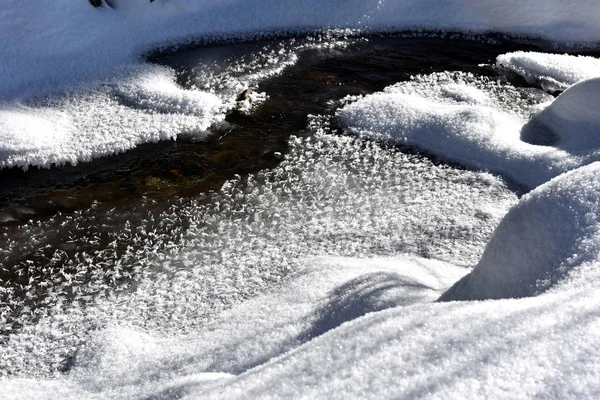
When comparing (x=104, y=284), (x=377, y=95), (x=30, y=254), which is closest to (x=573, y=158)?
(x=377, y=95)

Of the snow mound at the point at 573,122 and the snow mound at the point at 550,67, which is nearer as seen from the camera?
the snow mound at the point at 573,122

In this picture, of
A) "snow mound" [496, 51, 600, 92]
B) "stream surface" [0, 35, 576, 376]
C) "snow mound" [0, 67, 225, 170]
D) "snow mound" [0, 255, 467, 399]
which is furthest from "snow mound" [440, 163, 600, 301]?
"snow mound" [496, 51, 600, 92]

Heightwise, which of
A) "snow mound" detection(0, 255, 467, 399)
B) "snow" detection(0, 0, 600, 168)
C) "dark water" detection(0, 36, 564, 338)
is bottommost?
"snow mound" detection(0, 255, 467, 399)

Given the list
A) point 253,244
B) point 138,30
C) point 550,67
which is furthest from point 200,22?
point 550,67

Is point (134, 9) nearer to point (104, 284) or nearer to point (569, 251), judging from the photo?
point (104, 284)

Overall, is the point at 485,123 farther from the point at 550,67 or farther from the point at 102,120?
the point at 102,120

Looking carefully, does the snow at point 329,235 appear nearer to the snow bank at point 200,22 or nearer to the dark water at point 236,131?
the snow bank at point 200,22

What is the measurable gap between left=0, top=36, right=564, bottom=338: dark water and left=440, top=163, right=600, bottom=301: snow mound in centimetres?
276

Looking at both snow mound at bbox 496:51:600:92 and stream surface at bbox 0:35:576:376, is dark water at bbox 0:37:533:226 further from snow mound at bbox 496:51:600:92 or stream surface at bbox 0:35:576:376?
snow mound at bbox 496:51:600:92

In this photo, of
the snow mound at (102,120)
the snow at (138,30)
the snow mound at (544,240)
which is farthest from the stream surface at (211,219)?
the snow mound at (544,240)

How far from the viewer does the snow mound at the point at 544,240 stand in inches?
108

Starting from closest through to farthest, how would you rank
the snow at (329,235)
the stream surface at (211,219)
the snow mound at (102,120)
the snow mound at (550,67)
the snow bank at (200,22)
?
the snow at (329,235) < the stream surface at (211,219) < the snow mound at (102,120) < the snow mound at (550,67) < the snow bank at (200,22)

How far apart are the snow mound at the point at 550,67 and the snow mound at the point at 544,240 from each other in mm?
4201

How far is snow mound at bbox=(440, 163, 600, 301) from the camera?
276cm
